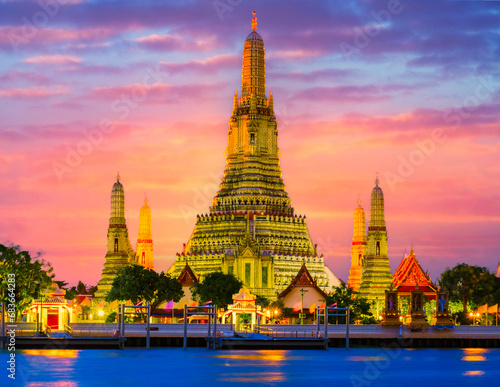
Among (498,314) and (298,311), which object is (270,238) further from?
(498,314)

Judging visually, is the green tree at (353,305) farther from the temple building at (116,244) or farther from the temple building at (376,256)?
the temple building at (116,244)

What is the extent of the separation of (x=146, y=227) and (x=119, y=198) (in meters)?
16.8

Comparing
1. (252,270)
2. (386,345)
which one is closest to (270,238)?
(252,270)

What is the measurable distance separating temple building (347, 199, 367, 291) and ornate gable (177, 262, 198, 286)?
2325 cm

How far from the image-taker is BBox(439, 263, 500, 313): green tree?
13325 centimetres

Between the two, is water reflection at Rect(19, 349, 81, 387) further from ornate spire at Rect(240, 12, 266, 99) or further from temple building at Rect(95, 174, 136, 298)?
ornate spire at Rect(240, 12, 266, 99)

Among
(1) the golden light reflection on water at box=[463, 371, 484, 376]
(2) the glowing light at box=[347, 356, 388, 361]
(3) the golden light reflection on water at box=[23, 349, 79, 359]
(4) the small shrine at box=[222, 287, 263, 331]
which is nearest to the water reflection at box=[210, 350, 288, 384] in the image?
(2) the glowing light at box=[347, 356, 388, 361]

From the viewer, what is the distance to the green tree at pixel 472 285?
133 m

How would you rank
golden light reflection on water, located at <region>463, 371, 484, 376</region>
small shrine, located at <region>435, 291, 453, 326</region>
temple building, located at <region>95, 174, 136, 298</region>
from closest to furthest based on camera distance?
golden light reflection on water, located at <region>463, 371, 484, 376</region> → small shrine, located at <region>435, 291, 453, 326</region> → temple building, located at <region>95, 174, 136, 298</region>

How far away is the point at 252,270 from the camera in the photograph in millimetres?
151250

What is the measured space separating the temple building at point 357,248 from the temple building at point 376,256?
40.0 ft

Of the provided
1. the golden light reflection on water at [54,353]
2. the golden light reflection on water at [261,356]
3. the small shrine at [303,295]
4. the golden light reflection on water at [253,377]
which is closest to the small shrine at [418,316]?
the golden light reflection on water at [261,356]

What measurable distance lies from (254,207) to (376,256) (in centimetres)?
1466

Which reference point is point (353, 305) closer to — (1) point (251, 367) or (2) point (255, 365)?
(2) point (255, 365)
